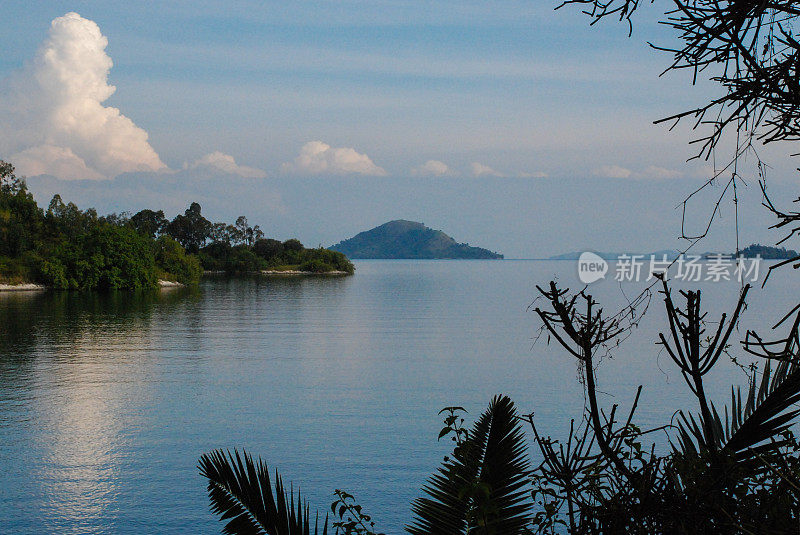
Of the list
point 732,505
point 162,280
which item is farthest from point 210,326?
point 162,280

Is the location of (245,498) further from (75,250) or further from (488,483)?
(75,250)

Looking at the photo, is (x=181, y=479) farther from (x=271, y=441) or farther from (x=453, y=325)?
(x=453, y=325)

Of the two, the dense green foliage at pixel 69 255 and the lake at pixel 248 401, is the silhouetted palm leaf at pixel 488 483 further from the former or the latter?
the dense green foliage at pixel 69 255

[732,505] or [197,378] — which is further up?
[732,505]

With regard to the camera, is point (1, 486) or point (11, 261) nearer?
point (1, 486)

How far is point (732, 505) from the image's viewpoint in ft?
6.32

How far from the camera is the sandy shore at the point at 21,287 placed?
58.6m

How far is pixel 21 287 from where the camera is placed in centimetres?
6003

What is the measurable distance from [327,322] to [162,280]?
1790 inches

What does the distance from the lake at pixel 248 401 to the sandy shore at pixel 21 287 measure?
2841cm

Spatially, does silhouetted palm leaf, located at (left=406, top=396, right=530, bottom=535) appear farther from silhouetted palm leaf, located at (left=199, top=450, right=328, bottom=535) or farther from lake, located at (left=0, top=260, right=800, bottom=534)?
lake, located at (left=0, top=260, right=800, bottom=534)

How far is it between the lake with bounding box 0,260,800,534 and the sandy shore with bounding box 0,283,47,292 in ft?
93.2

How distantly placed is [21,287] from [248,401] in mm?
52378

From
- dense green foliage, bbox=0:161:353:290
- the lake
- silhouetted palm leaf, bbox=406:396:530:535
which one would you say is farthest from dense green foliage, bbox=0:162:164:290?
silhouetted palm leaf, bbox=406:396:530:535
